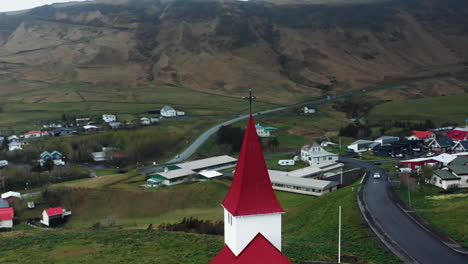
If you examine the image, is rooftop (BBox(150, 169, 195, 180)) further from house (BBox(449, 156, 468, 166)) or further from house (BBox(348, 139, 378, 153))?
house (BBox(449, 156, 468, 166))

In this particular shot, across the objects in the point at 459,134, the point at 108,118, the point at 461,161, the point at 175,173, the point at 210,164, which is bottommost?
the point at 210,164

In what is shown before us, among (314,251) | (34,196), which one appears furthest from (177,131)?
(314,251)

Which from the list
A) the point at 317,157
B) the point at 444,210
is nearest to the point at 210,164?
the point at 317,157

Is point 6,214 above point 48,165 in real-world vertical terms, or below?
below

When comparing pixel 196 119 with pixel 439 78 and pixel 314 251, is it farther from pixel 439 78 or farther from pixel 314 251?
pixel 439 78

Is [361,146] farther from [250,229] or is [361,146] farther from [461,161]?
[250,229]

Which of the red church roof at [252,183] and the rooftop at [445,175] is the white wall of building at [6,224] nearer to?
the red church roof at [252,183]
